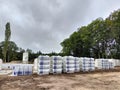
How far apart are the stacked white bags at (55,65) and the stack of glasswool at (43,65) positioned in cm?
65

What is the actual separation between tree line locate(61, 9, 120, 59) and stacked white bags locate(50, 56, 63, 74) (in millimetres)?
25536

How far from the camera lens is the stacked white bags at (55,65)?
59.8 ft

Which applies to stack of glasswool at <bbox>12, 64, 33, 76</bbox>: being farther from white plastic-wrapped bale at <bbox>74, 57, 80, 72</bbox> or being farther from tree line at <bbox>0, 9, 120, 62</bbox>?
tree line at <bbox>0, 9, 120, 62</bbox>

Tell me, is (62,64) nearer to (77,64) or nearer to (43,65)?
(77,64)

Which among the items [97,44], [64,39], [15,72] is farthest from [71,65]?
[64,39]

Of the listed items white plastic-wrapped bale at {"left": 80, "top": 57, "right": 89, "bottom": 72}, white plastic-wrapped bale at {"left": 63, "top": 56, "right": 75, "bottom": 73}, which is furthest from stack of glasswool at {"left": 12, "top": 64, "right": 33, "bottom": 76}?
white plastic-wrapped bale at {"left": 80, "top": 57, "right": 89, "bottom": 72}

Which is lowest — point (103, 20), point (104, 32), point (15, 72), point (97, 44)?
point (15, 72)

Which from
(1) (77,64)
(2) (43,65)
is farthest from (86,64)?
(2) (43,65)

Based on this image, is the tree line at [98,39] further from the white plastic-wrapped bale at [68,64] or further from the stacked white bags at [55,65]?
the stacked white bags at [55,65]

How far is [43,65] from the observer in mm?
17203

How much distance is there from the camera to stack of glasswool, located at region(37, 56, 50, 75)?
55.9 feet

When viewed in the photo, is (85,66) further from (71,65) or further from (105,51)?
(105,51)

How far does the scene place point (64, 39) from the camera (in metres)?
57.2

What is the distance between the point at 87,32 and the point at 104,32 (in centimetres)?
483
